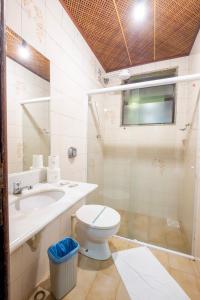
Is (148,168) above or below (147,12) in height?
below

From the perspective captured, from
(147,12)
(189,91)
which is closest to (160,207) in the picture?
(189,91)

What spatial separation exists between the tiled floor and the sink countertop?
30.5 inches

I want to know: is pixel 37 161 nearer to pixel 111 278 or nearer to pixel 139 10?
pixel 111 278

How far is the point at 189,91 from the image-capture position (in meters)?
2.06

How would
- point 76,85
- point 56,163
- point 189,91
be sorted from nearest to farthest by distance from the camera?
point 56,163
point 76,85
point 189,91

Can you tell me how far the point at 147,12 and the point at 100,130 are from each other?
1487mm

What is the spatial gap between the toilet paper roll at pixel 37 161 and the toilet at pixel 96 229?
616 millimetres

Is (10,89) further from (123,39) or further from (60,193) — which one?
(123,39)

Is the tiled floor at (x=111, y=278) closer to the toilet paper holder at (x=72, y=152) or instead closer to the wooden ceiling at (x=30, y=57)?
the toilet paper holder at (x=72, y=152)


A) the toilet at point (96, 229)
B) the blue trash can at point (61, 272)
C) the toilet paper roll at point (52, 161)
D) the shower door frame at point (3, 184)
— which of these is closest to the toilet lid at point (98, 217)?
the toilet at point (96, 229)

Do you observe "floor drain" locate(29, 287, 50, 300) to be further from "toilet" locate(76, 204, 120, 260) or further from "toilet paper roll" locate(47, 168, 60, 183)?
"toilet paper roll" locate(47, 168, 60, 183)

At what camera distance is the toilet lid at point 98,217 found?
1343mm

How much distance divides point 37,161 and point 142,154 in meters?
1.58

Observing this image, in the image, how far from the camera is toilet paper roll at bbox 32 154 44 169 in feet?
4.08
